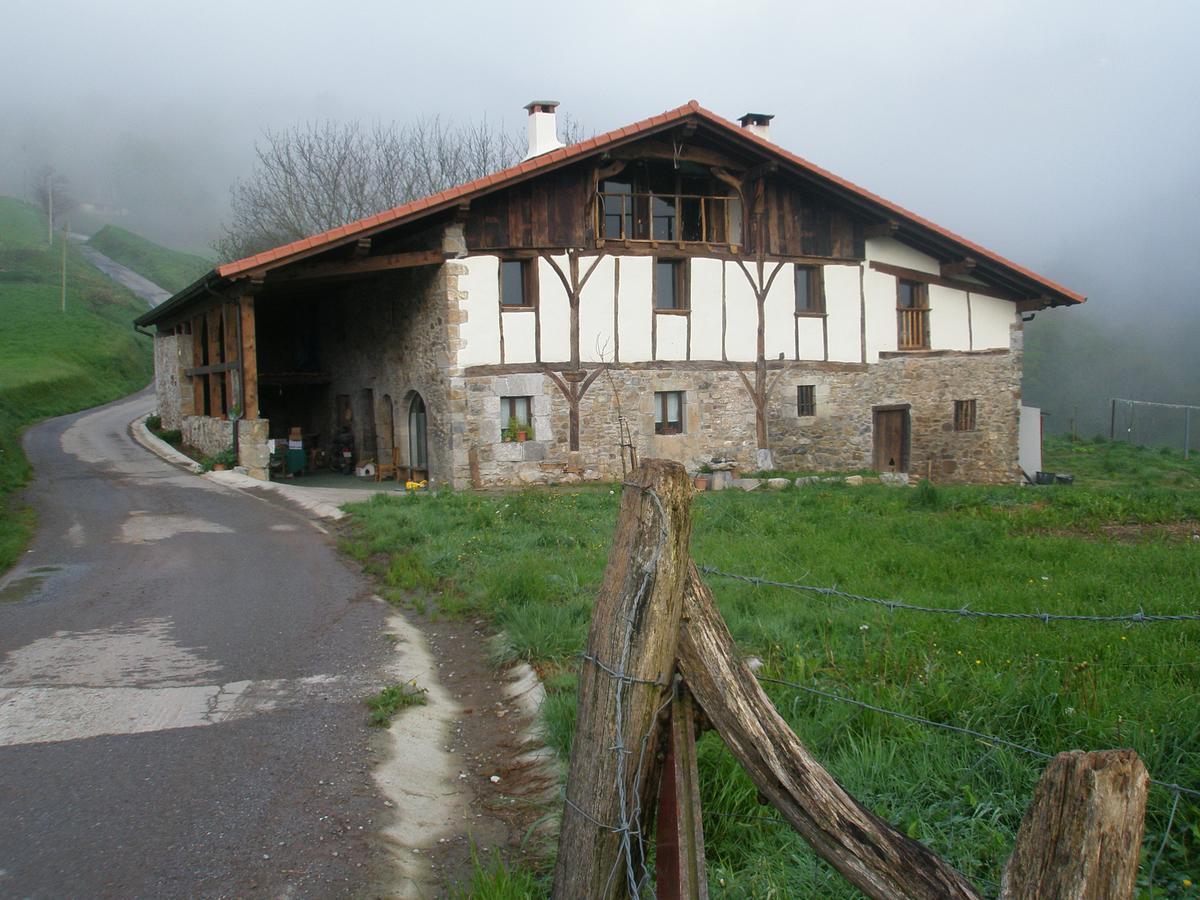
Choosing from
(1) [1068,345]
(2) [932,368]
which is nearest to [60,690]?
(2) [932,368]

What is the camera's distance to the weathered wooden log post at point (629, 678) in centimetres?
270

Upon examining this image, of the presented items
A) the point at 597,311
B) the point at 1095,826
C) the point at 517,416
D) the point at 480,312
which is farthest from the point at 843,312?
the point at 1095,826

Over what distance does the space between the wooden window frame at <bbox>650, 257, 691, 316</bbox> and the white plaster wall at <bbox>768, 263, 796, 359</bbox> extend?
70.5 inches

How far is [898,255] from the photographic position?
20984 mm

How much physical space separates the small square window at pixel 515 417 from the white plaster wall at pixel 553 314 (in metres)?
0.83

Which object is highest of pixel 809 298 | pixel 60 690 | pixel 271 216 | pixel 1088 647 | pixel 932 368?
pixel 271 216

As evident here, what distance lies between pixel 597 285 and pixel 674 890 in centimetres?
1653

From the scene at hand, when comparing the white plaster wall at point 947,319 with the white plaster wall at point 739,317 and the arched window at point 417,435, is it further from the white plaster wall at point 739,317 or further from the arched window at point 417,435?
the arched window at point 417,435

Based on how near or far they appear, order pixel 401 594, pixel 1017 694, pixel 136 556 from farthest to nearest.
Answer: pixel 136 556, pixel 401 594, pixel 1017 694

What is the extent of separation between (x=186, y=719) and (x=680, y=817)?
4073mm

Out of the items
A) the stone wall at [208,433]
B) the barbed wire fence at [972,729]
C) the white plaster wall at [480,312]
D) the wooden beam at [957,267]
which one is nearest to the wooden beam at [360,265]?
the white plaster wall at [480,312]

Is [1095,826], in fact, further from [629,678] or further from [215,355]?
[215,355]

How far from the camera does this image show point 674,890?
2.62 meters

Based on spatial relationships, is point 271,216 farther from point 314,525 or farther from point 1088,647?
point 1088,647
